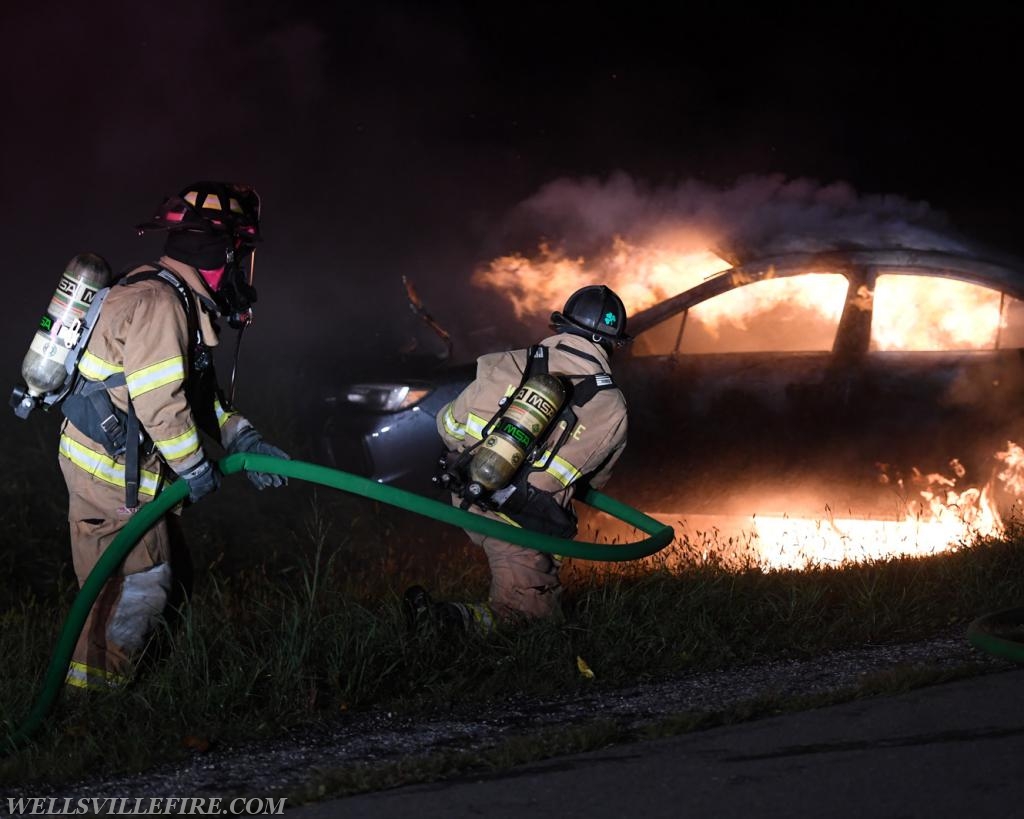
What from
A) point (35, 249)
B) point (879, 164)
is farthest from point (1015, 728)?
point (35, 249)

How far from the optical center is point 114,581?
478 cm

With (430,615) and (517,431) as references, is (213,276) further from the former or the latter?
(430,615)

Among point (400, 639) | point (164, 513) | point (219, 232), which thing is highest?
point (219, 232)

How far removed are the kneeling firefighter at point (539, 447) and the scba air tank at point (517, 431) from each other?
0.20 ft

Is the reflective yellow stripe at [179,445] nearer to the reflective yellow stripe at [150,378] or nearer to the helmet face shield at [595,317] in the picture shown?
the reflective yellow stripe at [150,378]

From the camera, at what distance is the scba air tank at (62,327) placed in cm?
457

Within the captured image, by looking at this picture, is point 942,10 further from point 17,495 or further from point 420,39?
point 17,495

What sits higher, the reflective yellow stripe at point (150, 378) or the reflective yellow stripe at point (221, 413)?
the reflective yellow stripe at point (221, 413)

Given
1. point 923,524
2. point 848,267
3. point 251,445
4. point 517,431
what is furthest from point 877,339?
point 251,445

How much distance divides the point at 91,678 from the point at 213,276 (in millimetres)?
1450

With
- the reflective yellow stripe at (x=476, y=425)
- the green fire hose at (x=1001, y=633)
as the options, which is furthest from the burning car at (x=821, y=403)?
the reflective yellow stripe at (x=476, y=425)

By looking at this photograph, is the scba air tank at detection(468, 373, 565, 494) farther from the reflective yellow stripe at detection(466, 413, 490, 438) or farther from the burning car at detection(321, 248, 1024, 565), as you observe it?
the burning car at detection(321, 248, 1024, 565)

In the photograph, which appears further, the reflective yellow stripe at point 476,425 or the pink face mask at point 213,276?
the reflective yellow stripe at point 476,425

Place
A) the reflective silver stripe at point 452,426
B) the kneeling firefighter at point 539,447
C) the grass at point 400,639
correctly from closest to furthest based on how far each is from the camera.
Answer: the grass at point 400,639 < the kneeling firefighter at point 539,447 < the reflective silver stripe at point 452,426
